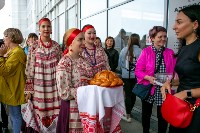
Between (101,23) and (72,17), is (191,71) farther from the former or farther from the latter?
(72,17)

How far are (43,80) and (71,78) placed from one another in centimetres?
98

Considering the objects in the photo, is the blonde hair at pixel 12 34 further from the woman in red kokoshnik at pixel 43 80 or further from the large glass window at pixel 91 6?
the large glass window at pixel 91 6

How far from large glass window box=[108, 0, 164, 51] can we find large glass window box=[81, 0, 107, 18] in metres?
1.22

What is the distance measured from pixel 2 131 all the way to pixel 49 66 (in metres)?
1.71

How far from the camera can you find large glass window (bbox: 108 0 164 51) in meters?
5.09

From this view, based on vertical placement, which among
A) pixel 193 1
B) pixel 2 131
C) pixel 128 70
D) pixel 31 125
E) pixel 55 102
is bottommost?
pixel 2 131

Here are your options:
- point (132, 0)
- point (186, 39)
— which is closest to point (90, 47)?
point (186, 39)

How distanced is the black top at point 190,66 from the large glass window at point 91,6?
276 inches

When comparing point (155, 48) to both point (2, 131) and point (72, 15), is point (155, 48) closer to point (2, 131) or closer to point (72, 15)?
point (2, 131)

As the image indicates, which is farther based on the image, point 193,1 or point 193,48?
point 193,1

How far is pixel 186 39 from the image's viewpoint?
1.97 m

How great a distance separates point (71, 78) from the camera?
2408 millimetres

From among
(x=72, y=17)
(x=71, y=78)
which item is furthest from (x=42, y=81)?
(x=72, y=17)

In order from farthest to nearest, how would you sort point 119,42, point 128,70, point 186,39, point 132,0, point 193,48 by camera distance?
point 119,42 < point 132,0 < point 128,70 < point 186,39 < point 193,48
